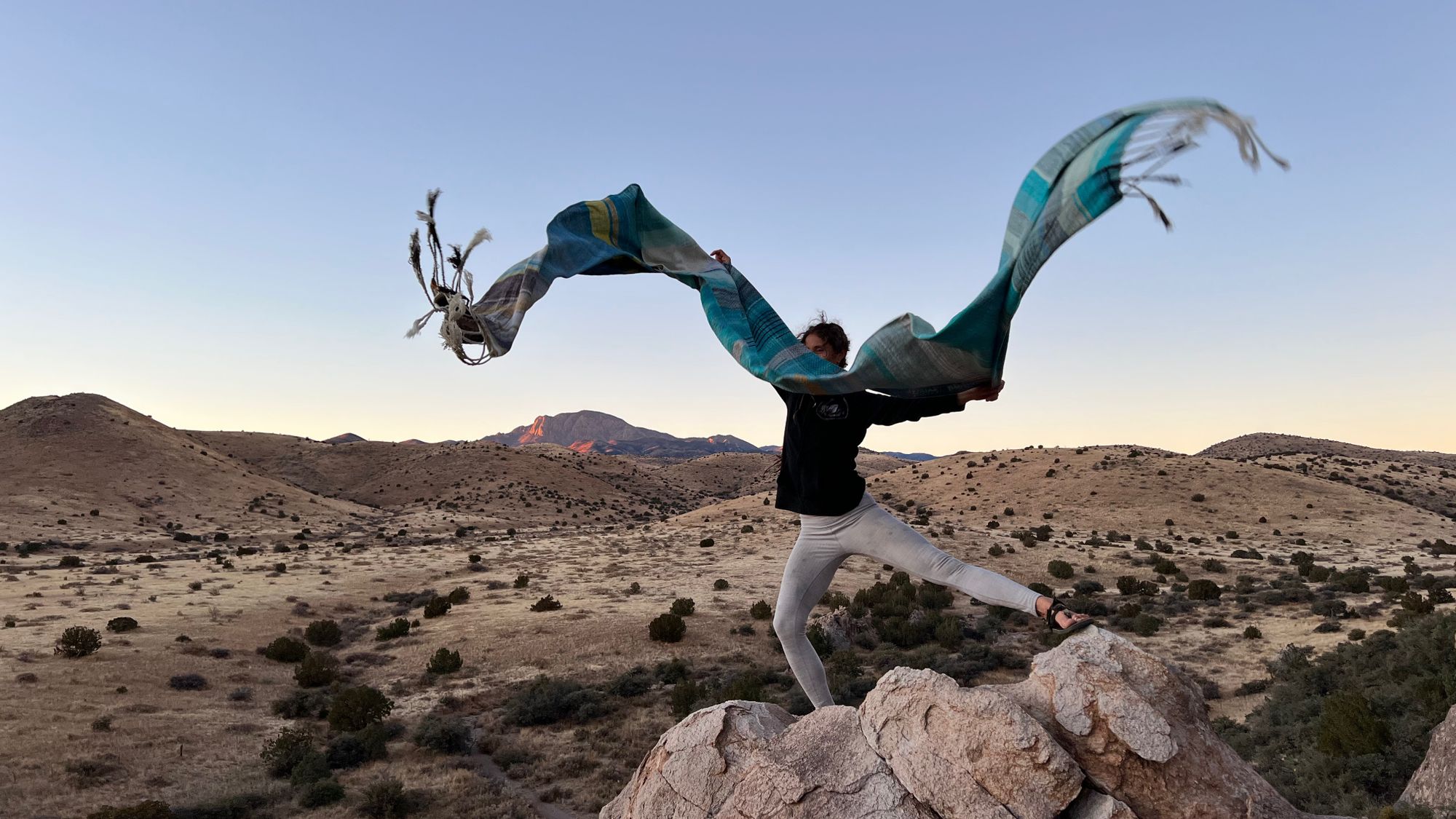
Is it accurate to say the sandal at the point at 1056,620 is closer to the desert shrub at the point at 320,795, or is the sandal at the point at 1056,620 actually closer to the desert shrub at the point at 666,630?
the desert shrub at the point at 320,795

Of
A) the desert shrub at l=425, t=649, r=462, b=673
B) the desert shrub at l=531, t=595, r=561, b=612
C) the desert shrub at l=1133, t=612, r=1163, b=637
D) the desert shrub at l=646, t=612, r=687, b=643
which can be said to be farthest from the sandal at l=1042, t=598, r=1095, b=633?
the desert shrub at l=531, t=595, r=561, b=612

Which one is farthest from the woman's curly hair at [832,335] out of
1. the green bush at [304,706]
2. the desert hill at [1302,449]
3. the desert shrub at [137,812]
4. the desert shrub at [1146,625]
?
the desert hill at [1302,449]

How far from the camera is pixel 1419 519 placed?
159 feet

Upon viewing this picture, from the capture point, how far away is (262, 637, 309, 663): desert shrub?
63.8 ft

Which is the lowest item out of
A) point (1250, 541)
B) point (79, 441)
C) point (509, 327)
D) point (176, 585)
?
point (1250, 541)

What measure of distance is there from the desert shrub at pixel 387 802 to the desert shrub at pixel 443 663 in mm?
6535

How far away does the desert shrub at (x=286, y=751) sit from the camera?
40.9 ft

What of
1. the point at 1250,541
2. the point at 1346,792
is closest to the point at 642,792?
the point at 1346,792

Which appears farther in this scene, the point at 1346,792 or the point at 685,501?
the point at 685,501

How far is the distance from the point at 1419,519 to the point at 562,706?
2398 inches

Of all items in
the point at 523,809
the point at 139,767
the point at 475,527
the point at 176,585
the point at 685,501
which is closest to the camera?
the point at 523,809

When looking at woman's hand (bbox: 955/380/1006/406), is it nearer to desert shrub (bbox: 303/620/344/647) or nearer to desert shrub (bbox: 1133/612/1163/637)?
desert shrub (bbox: 1133/612/1163/637)

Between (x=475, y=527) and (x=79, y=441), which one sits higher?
(x=79, y=441)

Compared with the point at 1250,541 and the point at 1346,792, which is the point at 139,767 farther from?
the point at 1250,541
